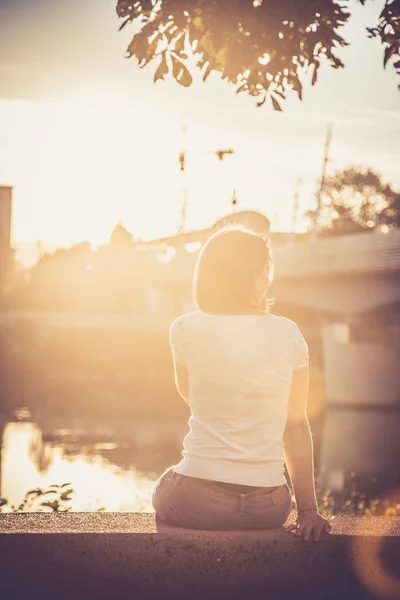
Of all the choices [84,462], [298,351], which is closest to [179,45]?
[298,351]

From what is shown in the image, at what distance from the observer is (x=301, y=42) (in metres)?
4.88

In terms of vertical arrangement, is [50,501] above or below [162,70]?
below

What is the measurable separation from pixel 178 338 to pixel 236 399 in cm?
A: 32

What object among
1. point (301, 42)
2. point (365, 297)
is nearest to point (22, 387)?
point (365, 297)

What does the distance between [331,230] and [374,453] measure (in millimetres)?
64999

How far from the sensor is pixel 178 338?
11.6 ft

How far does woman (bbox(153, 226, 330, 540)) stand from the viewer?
134 inches


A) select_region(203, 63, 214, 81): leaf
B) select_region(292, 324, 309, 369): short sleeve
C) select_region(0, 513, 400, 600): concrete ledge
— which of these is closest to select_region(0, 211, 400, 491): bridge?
select_region(203, 63, 214, 81): leaf

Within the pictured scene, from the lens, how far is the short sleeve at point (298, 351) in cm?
347

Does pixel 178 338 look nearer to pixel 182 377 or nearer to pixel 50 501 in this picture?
pixel 182 377

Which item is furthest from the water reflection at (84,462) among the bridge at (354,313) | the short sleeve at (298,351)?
the short sleeve at (298,351)

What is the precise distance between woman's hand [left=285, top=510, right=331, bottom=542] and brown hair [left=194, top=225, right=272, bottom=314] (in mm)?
757

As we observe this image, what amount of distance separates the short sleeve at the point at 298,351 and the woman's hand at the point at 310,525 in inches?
20.9

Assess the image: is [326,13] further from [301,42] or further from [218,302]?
[218,302]
